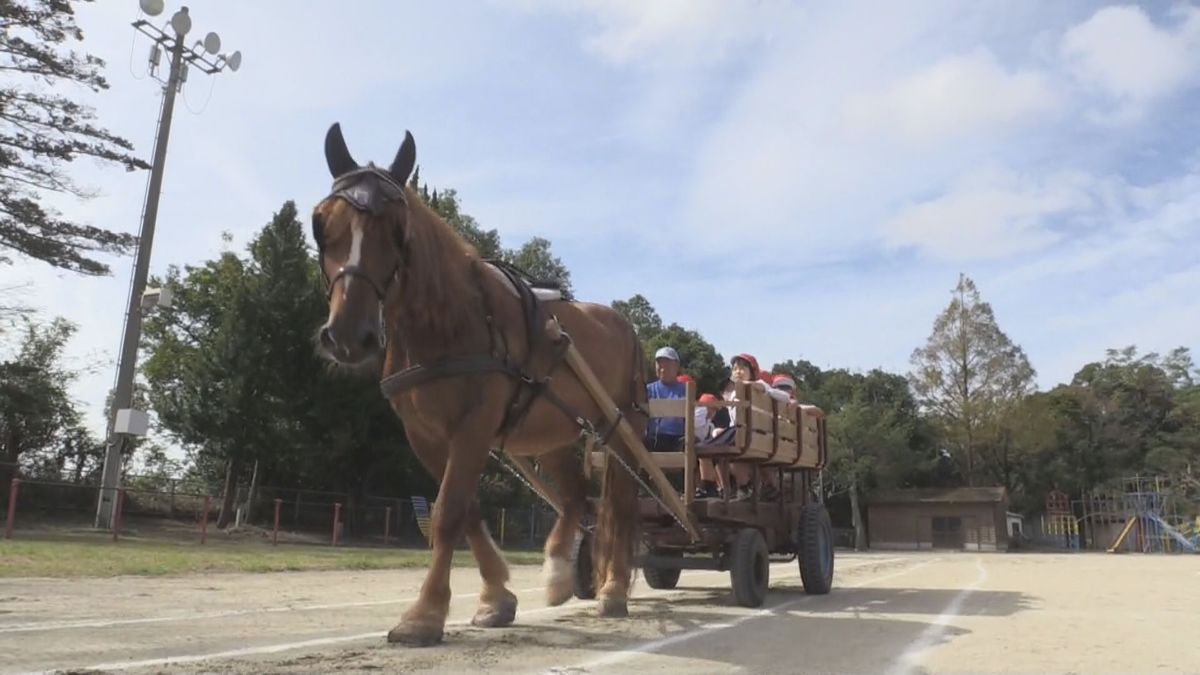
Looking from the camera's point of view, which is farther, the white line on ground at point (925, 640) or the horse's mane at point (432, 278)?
the horse's mane at point (432, 278)

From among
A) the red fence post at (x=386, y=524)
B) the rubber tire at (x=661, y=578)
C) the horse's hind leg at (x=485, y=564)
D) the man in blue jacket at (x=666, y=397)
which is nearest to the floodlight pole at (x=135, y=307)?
the red fence post at (x=386, y=524)

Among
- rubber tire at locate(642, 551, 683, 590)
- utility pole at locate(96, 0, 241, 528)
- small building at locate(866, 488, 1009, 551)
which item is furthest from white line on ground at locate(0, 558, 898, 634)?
small building at locate(866, 488, 1009, 551)

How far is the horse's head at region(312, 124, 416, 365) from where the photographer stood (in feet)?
12.9

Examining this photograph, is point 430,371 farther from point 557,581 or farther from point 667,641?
point 557,581

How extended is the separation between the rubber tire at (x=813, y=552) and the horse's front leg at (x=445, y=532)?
15.7 ft

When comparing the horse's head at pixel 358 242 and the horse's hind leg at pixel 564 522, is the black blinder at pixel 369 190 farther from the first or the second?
the horse's hind leg at pixel 564 522

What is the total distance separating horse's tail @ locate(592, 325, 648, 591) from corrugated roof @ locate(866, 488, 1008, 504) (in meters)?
54.5

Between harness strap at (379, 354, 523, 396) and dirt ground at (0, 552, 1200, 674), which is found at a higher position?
harness strap at (379, 354, 523, 396)

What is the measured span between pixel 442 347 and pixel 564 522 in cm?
253

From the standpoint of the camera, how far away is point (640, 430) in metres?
6.73

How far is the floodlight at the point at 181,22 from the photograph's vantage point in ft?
78.6

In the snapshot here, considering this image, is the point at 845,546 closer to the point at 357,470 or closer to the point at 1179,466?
the point at 1179,466

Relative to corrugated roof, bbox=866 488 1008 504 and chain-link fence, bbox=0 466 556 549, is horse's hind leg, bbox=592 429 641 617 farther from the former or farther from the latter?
corrugated roof, bbox=866 488 1008 504

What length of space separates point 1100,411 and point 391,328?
71.2 metres
